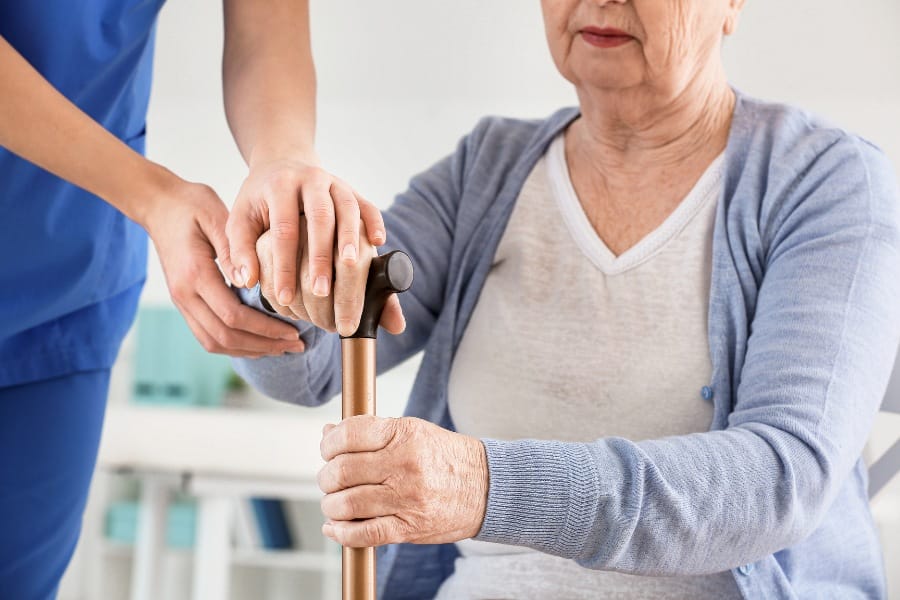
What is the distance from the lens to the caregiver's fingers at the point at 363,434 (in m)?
0.76

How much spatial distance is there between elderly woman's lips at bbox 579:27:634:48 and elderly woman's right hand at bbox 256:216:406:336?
41cm

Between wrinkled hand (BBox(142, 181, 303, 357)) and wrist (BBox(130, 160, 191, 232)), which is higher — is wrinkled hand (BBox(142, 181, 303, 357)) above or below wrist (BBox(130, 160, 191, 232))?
below

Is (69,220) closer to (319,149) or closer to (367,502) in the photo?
(367,502)

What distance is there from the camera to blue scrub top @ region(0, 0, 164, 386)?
1.06 metres

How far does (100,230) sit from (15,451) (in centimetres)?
27

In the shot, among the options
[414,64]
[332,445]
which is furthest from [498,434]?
[414,64]

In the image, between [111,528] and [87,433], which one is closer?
[87,433]

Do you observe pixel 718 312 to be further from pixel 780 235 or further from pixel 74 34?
pixel 74 34

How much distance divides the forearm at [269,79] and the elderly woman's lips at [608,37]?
1.05ft

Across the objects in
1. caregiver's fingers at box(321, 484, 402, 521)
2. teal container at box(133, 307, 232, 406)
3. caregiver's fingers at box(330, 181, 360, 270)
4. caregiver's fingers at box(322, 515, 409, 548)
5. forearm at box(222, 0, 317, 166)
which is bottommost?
teal container at box(133, 307, 232, 406)

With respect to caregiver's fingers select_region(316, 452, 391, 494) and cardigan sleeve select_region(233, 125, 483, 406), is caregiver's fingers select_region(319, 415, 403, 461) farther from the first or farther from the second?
cardigan sleeve select_region(233, 125, 483, 406)

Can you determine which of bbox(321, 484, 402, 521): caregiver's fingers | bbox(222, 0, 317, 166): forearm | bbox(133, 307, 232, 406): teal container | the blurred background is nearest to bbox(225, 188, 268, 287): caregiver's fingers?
bbox(222, 0, 317, 166): forearm

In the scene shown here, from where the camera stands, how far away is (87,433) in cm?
120

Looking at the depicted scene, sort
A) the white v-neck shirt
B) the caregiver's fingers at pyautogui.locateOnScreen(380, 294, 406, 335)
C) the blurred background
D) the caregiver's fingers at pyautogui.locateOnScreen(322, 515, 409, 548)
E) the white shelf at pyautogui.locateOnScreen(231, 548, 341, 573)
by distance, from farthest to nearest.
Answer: the white shelf at pyautogui.locateOnScreen(231, 548, 341, 573) → the blurred background → the white v-neck shirt → the caregiver's fingers at pyautogui.locateOnScreen(380, 294, 406, 335) → the caregiver's fingers at pyautogui.locateOnScreen(322, 515, 409, 548)
